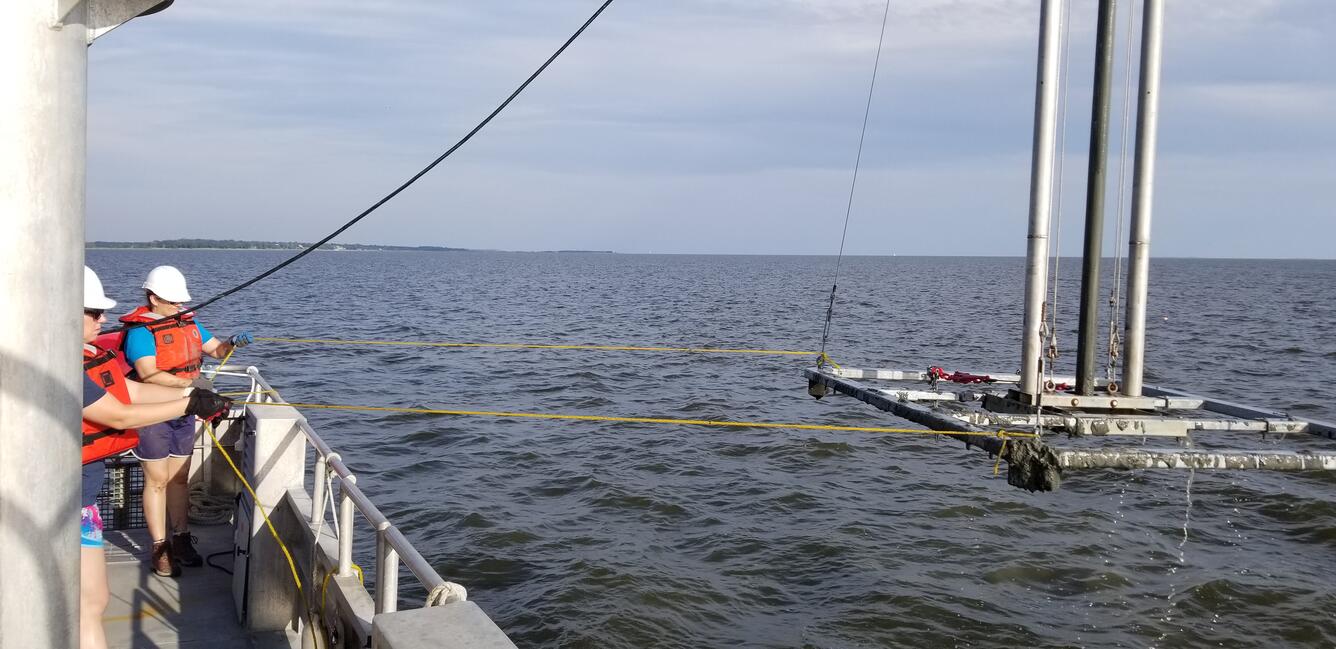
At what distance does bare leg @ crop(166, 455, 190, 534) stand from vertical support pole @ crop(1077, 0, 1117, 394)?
705cm

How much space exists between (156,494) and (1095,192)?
7754 mm

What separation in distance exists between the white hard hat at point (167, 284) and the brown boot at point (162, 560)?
163 cm

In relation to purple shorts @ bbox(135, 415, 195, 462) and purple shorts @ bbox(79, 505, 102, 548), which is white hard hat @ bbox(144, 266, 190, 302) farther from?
purple shorts @ bbox(79, 505, 102, 548)

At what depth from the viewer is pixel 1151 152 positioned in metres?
8.67

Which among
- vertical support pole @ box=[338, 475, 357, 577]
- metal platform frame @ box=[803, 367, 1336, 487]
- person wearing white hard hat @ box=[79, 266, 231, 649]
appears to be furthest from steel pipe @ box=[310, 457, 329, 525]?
metal platform frame @ box=[803, 367, 1336, 487]

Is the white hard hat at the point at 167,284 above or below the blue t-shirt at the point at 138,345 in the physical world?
above

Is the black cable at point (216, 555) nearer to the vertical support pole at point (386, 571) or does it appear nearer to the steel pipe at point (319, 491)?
the steel pipe at point (319, 491)

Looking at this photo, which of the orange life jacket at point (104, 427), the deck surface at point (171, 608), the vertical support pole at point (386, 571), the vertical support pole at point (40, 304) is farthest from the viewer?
the deck surface at point (171, 608)

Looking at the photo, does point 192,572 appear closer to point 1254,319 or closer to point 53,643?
point 53,643

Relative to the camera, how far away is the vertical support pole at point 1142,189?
8.51 meters

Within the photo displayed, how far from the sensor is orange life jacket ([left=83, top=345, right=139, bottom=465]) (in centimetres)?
453

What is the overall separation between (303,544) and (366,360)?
22648 millimetres

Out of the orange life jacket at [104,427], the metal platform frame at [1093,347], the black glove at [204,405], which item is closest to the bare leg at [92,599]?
the orange life jacket at [104,427]

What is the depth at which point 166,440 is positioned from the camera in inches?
258
